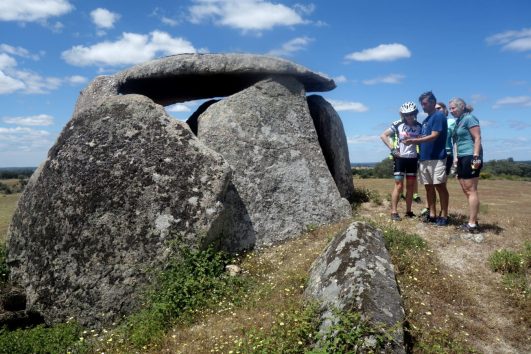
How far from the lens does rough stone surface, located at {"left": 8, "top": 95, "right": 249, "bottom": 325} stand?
8.32 meters

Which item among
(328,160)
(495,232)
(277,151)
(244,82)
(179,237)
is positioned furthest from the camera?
(328,160)

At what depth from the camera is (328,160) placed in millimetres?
13227

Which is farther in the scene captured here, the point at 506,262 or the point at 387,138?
the point at 387,138

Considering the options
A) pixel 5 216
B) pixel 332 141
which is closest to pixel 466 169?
pixel 332 141

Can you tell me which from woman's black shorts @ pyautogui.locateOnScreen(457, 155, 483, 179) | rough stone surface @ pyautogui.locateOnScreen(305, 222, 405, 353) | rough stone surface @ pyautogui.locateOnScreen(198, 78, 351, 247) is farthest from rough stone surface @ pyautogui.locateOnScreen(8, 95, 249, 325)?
woman's black shorts @ pyautogui.locateOnScreen(457, 155, 483, 179)

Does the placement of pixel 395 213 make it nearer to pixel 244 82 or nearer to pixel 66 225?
pixel 244 82

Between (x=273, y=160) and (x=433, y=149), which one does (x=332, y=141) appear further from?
(x=433, y=149)

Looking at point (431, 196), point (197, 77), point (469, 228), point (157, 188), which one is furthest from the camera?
point (197, 77)

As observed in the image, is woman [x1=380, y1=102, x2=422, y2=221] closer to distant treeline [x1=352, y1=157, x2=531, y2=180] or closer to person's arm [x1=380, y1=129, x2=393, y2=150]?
person's arm [x1=380, y1=129, x2=393, y2=150]

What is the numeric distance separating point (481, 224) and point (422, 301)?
187 inches

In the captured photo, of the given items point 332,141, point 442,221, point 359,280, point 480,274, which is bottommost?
point 480,274

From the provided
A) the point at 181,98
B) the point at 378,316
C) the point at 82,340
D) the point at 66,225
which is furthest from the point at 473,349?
the point at 181,98

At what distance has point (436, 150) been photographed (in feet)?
34.2

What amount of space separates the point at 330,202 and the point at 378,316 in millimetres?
5417
